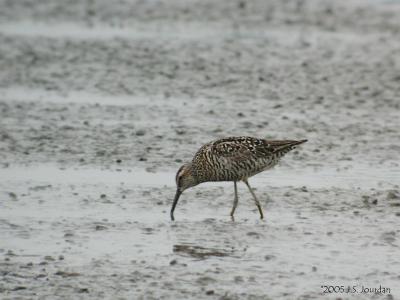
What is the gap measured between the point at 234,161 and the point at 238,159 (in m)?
0.05

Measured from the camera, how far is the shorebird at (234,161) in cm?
1184

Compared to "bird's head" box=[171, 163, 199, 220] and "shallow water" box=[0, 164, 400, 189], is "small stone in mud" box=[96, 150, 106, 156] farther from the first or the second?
"bird's head" box=[171, 163, 199, 220]

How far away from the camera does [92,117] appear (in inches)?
607

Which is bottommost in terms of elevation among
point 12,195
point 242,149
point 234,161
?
point 12,195

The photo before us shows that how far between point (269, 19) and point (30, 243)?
12.9m

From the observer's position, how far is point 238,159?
1185 centimetres

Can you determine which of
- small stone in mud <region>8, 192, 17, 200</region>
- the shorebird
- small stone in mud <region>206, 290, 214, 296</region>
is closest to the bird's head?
the shorebird

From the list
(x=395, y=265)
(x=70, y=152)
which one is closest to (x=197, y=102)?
(x=70, y=152)

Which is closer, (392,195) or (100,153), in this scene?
(392,195)

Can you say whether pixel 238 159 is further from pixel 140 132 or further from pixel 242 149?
pixel 140 132

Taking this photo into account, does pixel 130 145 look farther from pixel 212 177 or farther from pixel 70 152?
pixel 212 177

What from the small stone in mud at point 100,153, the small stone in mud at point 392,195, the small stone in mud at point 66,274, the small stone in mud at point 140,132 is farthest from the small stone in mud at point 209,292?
the small stone in mud at point 140,132

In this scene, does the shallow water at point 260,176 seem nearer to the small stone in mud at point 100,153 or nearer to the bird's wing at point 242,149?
the small stone in mud at point 100,153

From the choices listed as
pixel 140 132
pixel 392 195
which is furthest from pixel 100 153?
pixel 392 195
